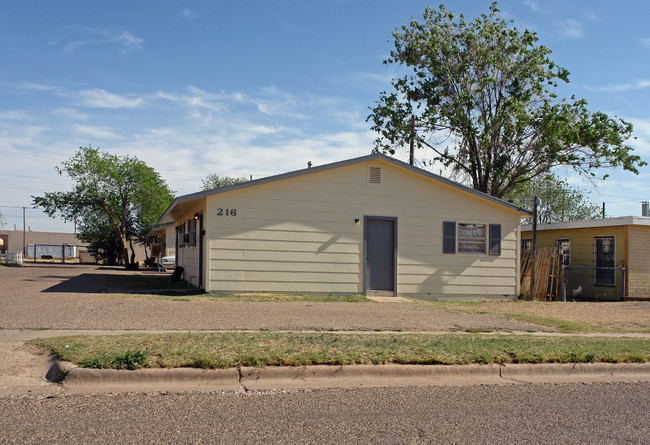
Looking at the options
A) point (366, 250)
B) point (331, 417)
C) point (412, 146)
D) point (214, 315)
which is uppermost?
point (412, 146)

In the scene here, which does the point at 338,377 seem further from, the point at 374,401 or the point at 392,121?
the point at 392,121

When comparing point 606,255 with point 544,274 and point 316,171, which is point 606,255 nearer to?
point 544,274

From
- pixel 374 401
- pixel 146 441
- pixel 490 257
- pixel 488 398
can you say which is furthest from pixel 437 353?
pixel 490 257

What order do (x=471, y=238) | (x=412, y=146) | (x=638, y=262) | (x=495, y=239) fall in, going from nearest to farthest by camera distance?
1. (x=471, y=238)
2. (x=495, y=239)
3. (x=638, y=262)
4. (x=412, y=146)

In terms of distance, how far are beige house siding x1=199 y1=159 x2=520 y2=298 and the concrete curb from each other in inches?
342

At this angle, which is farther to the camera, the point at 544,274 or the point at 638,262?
the point at 638,262

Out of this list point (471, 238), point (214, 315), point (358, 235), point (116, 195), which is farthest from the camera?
point (116, 195)

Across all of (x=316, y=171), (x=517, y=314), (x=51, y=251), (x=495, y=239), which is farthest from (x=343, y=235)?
(x=51, y=251)

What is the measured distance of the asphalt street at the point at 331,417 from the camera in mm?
4746

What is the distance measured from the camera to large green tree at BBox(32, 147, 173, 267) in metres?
41.5

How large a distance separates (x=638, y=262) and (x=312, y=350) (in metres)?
15.5

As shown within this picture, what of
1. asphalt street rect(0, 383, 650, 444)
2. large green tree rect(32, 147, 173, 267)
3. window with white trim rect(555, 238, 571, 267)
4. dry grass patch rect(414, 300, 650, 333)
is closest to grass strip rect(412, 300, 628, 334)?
dry grass patch rect(414, 300, 650, 333)

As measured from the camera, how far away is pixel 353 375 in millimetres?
6871

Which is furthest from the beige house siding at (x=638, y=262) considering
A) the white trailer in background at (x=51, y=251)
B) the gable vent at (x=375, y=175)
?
the white trailer in background at (x=51, y=251)
